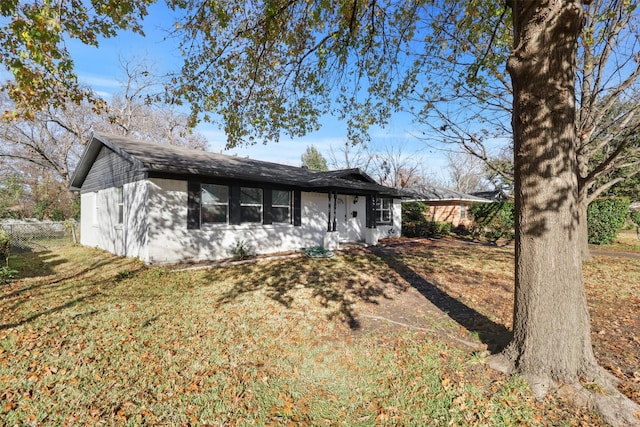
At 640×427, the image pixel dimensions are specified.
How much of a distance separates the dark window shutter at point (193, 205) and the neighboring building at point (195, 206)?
0.03m

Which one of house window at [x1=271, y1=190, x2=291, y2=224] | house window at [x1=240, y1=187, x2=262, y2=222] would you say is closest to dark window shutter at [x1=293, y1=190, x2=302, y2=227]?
house window at [x1=271, y1=190, x2=291, y2=224]

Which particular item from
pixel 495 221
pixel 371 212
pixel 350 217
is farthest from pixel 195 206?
pixel 495 221

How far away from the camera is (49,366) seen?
3621 mm

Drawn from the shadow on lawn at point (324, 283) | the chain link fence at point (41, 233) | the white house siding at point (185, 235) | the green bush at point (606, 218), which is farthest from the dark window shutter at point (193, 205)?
the green bush at point (606, 218)

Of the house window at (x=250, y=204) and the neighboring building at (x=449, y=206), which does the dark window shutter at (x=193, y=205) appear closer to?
the house window at (x=250, y=204)

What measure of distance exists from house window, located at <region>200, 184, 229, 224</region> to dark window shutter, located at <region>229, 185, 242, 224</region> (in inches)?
5.5

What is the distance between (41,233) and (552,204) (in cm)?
2334

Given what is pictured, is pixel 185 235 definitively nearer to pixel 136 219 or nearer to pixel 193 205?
pixel 193 205

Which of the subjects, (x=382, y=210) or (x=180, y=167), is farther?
(x=382, y=210)

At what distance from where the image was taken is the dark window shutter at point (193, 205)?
959cm

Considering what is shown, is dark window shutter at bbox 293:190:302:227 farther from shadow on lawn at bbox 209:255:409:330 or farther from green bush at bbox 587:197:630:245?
green bush at bbox 587:197:630:245

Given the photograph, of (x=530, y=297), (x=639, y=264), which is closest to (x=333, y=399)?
(x=530, y=297)

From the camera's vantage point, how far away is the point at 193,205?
31.7 ft

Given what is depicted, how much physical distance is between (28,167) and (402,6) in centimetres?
3374
